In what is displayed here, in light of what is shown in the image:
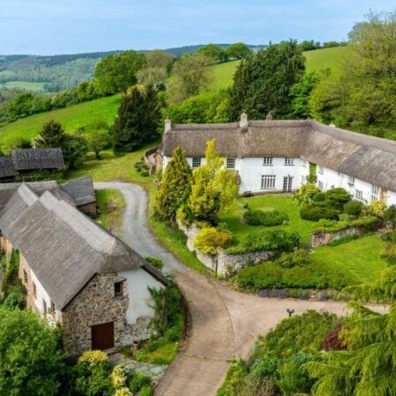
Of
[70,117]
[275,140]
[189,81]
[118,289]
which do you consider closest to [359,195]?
[275,140]

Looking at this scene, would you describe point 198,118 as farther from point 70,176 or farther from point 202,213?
point 202,213

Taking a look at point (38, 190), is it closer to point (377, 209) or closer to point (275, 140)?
point (275, 140)

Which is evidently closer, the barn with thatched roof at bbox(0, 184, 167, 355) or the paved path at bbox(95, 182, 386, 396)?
the paved path at bbox(95, 182, 386, 396)

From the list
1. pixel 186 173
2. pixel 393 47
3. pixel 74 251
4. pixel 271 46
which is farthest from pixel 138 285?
pixel 271 46

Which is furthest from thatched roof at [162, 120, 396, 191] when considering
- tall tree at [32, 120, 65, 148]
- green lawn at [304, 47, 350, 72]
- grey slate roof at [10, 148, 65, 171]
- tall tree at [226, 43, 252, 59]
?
tall tree at [226, 43, 252, 59]

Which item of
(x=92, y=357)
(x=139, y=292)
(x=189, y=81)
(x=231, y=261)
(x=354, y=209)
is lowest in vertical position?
(x=92, y=357)

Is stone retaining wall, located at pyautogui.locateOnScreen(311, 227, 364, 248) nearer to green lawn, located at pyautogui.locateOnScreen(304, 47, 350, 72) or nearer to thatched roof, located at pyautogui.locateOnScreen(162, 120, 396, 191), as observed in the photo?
thatched roof, located at pyautogui.locateOnScreen(162, 120, 396, 191)

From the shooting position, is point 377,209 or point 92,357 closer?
point 92,357
